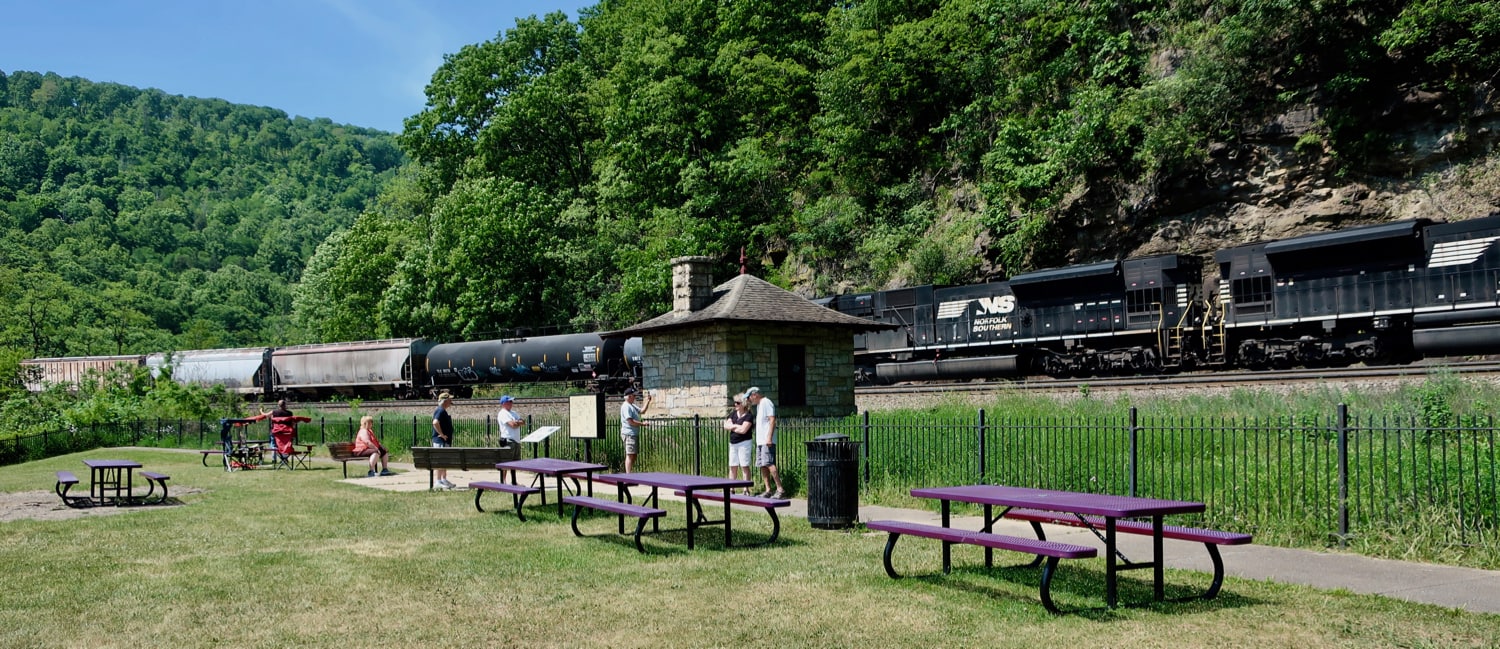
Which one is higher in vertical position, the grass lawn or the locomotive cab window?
the locomotive cab window

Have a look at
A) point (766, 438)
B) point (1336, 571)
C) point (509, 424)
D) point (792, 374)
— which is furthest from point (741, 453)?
point (792, 374)

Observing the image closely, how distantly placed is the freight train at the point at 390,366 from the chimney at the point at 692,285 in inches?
477

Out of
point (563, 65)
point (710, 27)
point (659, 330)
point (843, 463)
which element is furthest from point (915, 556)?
point (563, 65)

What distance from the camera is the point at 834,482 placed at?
39.8 ft

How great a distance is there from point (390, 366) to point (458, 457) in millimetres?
32407

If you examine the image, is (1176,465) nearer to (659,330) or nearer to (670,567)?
(670,567)

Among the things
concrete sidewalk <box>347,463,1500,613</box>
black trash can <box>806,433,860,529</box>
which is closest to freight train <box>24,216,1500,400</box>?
concrete sidewalk <box>347,463,1500,613</box>

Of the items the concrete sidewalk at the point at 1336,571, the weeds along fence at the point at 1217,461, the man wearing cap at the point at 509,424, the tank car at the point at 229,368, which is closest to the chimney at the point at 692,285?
the weeds along fence at the point at 1217,461

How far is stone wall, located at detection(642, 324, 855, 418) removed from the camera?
2297cm

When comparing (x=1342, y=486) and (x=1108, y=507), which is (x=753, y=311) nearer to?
(x=1342, y=486)

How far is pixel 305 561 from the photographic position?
34.0 ft

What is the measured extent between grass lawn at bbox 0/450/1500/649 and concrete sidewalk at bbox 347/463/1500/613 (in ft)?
1.46

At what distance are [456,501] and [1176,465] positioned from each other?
34.6ft

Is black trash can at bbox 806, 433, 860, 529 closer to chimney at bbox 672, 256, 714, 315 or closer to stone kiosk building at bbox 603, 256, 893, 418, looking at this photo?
stone kiosk building at bbox 603, 256, 893, 418
